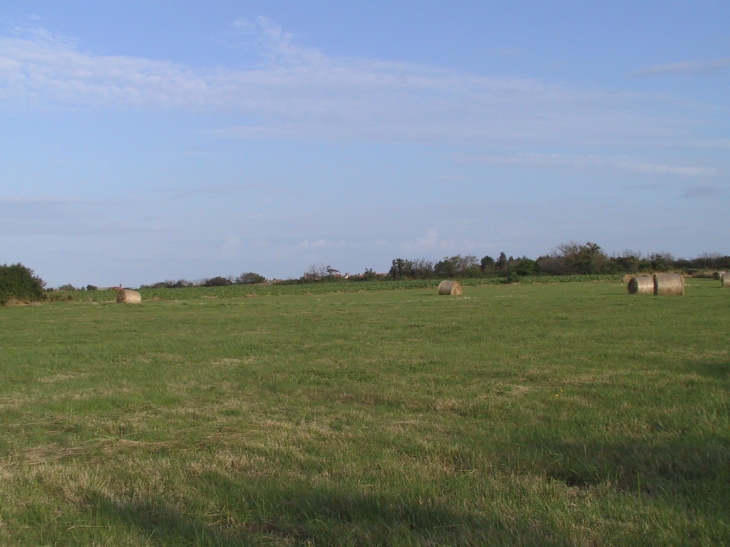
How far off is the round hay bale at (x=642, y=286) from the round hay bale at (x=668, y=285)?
63 centimetres

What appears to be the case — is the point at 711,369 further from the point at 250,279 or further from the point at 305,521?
the point at 250,279

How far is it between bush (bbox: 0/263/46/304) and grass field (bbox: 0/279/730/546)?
3458 centimetres

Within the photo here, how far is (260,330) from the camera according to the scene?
19.9 meters

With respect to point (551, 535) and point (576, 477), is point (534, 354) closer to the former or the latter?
point (576, 477)

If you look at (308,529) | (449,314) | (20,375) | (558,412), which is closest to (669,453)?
(558,412)

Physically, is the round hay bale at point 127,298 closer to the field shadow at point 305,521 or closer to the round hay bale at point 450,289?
the round hay bale at point 450,289

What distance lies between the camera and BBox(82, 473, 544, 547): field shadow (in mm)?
4074

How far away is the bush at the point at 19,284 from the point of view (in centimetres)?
4381

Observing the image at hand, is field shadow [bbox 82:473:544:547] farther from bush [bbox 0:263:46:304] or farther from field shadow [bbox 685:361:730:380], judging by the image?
bush [bbox 0:263:46:304]

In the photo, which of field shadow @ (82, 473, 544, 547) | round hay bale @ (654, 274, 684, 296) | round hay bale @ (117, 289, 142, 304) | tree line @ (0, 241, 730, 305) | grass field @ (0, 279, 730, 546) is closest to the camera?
field shadow @ (82, 473, 544, 547)

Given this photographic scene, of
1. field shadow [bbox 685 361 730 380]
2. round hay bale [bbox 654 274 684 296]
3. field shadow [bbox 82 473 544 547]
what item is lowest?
field shadow [bbox 82 473 544 547]

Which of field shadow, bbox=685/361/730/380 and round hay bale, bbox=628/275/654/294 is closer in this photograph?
field shadow, bbox=685/361/730/380

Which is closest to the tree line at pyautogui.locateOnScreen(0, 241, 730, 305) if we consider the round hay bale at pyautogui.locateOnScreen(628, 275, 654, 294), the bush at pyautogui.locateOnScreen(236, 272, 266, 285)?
the bush at pyautogui.locateOnScreen(236, 272, 266, 285)

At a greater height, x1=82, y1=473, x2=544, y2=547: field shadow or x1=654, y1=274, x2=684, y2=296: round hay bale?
x1=654, y1=274, x2=684, y2=296: round hay bale
